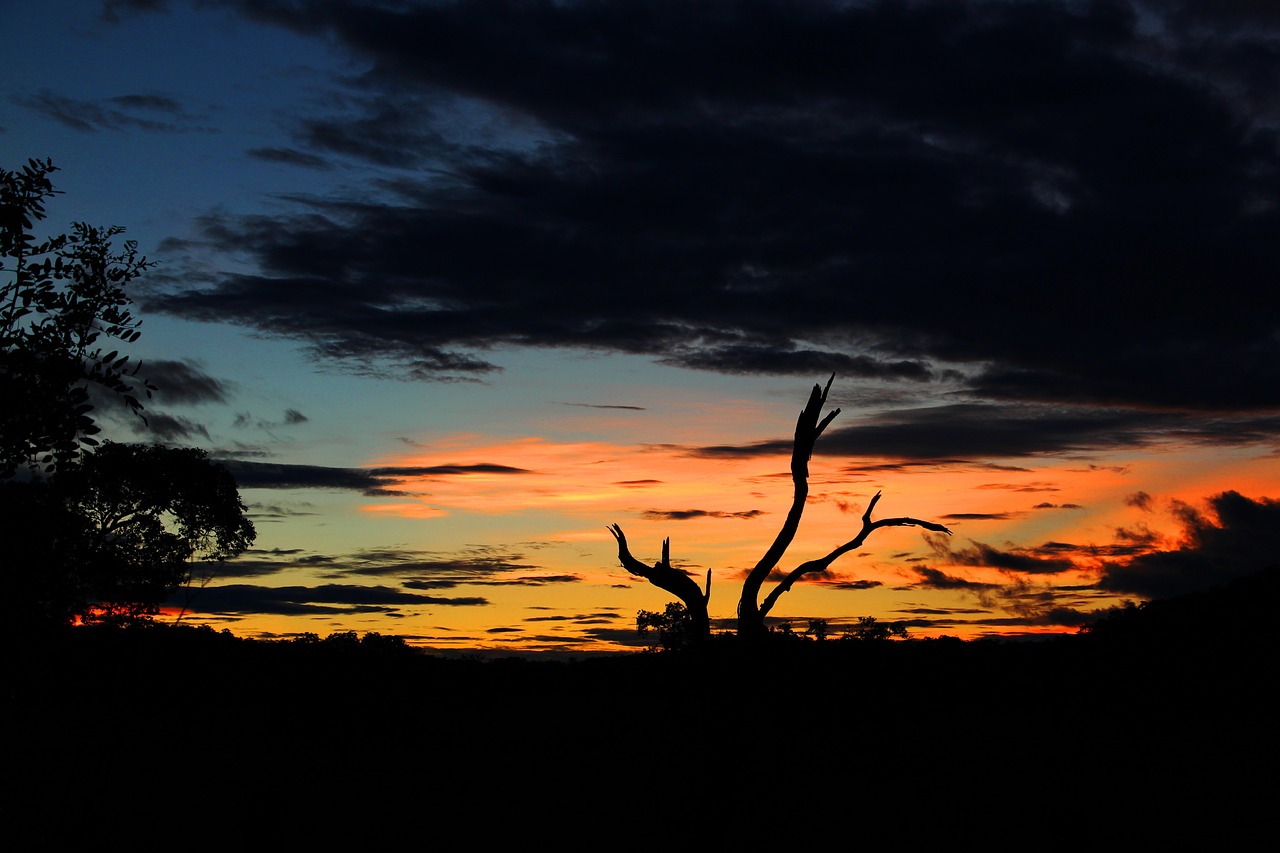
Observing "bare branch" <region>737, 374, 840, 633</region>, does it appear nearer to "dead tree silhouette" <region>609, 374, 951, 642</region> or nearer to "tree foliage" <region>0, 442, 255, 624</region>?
"dead tree silhouette" <region>609, 374, 951, 642</region>

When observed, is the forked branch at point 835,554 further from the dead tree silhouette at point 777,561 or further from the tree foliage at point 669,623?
the tree foliage at point 669,623

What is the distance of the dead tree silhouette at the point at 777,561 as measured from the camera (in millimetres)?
17906

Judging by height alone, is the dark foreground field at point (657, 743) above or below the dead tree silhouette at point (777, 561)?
below

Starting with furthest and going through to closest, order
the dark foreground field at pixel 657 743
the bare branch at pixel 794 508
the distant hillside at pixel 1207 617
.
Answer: the distant hillside at pixel 1207 617 < the dark foreground field at pixel 657 743 < the bare branch at pixel 794 508

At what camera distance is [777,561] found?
18.1m

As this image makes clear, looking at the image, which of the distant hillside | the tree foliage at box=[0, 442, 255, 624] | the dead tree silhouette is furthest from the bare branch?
the distant hillside

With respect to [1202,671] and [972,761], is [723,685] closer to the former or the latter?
[972,761]

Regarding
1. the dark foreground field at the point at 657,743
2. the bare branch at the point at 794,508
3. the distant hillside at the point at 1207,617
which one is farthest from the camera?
the distant hillside at the point at 1207,617

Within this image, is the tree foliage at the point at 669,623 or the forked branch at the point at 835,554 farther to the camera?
the tree foliage at the point at 669,623

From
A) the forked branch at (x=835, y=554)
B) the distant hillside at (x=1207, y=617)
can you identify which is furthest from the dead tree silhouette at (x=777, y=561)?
the distant hillside at (x=1207, y=617)

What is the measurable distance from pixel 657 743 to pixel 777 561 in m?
19.7

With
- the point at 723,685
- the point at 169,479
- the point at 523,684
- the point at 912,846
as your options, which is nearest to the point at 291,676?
the point at 523,684

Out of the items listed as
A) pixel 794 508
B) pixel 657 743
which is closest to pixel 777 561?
pixel 794 508

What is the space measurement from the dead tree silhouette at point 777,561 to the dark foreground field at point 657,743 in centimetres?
105
